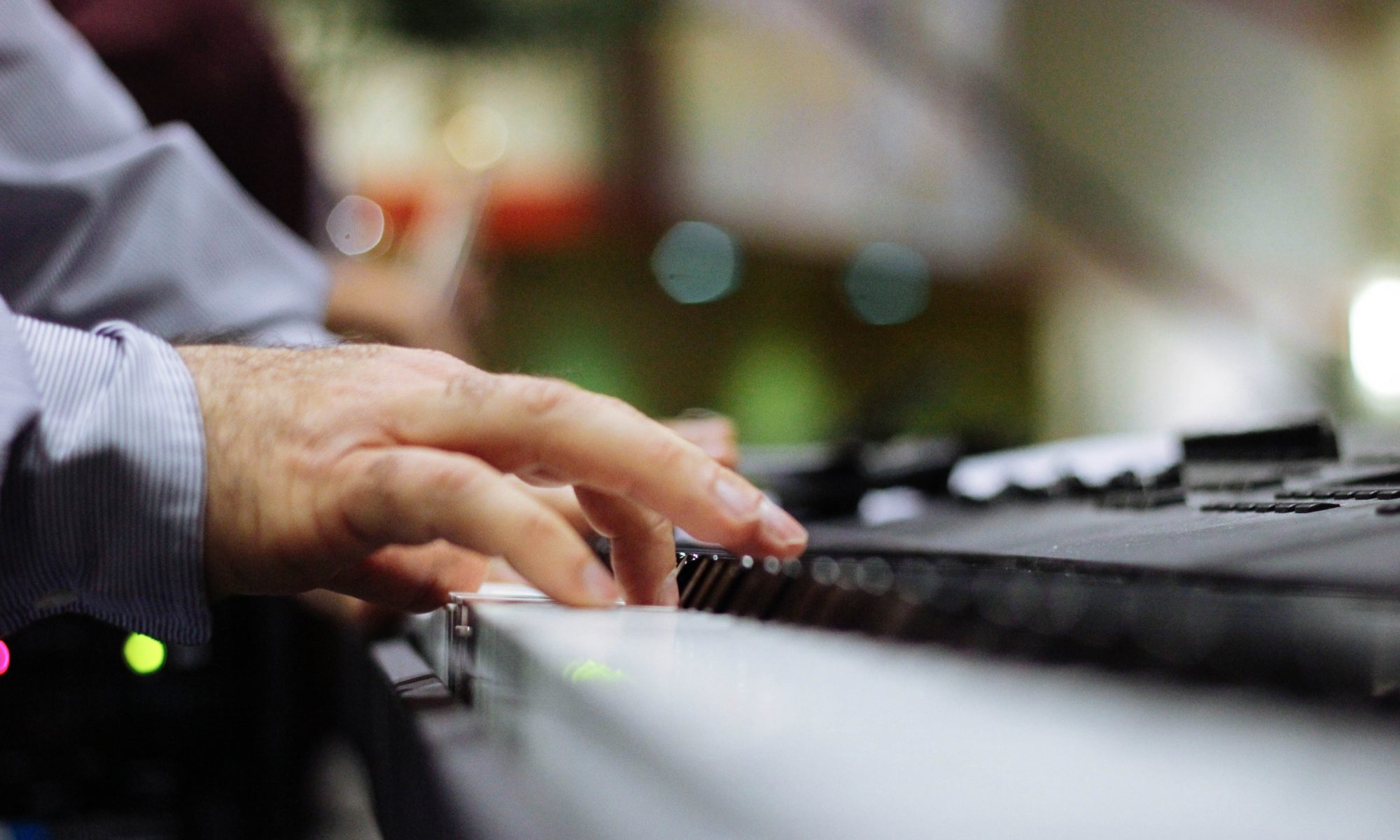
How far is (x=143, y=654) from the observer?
22.6 inches

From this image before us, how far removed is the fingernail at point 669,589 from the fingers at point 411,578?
2.6 inches

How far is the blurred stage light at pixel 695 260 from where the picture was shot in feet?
11.5

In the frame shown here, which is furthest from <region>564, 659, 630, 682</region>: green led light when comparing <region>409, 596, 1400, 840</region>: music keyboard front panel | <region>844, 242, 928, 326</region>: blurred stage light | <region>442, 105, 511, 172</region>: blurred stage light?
<region>844, 242, 928, 326</region>: blurred stage light

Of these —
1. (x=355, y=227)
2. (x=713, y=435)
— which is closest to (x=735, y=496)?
(x=713, y=435)

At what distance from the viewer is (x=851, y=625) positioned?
27cm

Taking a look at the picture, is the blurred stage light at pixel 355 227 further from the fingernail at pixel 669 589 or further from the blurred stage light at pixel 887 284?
the blurred stage light at pixel 887 284

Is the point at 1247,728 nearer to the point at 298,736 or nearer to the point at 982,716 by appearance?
the point at 982,716

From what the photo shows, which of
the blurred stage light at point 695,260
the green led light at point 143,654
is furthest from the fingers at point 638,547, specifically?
the blurred stage light at point 695,260

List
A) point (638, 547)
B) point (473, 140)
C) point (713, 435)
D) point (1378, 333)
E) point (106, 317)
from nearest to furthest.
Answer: point (638, 547)
point (713, 435)
point (106, 317)
point (1378, 333)
point (473, 140)

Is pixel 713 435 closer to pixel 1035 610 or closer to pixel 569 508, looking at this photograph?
pixel 569 508

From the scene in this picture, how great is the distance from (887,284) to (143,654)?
3.54m

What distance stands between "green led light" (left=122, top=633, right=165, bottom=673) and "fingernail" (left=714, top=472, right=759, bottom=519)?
1.55 feet

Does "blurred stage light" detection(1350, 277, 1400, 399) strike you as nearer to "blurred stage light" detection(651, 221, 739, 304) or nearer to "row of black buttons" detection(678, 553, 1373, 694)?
"row of black buttons" detection(678, 553, 1373, 694)

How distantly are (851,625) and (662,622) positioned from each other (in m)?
0.05
